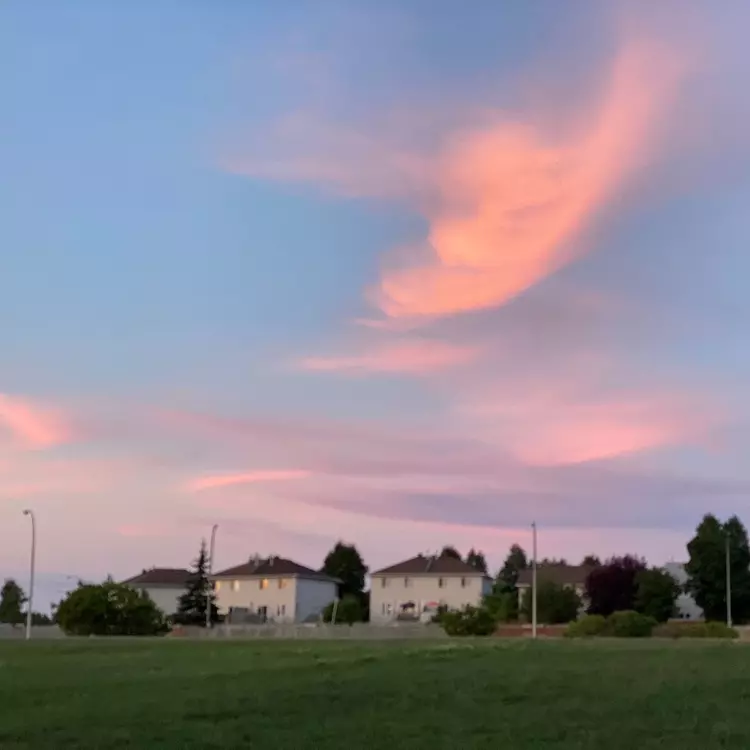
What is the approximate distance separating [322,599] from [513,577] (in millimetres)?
26167

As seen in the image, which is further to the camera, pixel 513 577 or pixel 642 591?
pixel 513 577

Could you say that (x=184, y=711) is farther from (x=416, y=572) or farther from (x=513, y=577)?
(x=513, y=577)

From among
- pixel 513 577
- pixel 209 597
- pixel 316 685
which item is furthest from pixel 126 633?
pixel 513 577

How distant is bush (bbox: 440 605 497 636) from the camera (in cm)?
5716

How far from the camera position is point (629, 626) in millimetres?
50594

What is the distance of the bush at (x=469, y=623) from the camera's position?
57.2 metres

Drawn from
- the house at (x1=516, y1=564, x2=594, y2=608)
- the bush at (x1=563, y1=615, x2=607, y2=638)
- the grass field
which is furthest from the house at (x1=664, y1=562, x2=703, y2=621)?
the grass field

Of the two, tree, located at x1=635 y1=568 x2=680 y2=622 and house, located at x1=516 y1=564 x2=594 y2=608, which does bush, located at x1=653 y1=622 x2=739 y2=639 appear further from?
house, located at x1=516 y1=564 x2=594 y2=608

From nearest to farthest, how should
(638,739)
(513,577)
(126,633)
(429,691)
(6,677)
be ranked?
(638,739) < (429,691) < (6,677) < (126,633) < (513,577)

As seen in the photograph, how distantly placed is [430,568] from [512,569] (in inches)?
1332

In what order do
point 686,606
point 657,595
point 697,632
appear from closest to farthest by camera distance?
point 697,632, point 657,595, point 686,606

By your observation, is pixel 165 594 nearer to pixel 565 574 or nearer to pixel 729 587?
pixel 565 574

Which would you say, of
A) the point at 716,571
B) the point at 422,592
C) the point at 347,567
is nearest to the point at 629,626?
the point at 716,571

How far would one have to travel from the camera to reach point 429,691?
1817 cm
